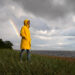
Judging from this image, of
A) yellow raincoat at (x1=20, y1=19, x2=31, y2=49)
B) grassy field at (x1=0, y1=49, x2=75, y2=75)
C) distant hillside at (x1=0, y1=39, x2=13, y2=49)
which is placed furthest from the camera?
distant hillside at (x1=0, y1=39, x2=13, y2=49)

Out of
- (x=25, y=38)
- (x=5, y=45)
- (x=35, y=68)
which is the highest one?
(x=5, y=45)

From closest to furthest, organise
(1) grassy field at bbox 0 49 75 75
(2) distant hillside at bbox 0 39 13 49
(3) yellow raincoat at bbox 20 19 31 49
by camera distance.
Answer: (1) grassy field at bbox 0 49 75 75, (3) yellow raincoat at bbox 20 19 31 49, (2) distant hillside at bbox 0 39 13 49

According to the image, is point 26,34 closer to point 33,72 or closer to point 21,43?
point 21,43

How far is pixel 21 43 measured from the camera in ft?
27.2

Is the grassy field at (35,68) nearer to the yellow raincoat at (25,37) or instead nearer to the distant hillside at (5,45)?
the yellow raincoat at (25,37)

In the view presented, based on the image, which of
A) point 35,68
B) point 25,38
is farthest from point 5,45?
point 35,68

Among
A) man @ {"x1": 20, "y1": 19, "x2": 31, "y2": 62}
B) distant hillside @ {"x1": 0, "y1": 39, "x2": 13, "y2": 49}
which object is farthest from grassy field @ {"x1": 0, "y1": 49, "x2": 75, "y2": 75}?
distant hillside @ {"x1": 0, "y1": 39, "x2": 13, "y2": 49}

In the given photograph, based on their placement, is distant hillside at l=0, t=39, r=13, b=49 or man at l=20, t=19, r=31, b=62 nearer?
man at l=20, t=19, r=31, b=62

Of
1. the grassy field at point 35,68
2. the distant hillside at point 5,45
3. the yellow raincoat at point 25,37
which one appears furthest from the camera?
the distant hillside at point 5,45

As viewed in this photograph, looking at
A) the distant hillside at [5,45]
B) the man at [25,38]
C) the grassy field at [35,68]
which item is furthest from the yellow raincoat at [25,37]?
the distant hillside at [5,45]

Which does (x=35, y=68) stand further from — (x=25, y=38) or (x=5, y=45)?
(x=5, y=45)

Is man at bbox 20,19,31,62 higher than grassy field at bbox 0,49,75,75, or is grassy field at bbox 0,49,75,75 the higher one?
man at bbox 20,19,31,62

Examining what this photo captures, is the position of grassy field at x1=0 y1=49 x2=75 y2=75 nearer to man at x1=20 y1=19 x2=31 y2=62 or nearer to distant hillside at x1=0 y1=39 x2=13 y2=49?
man at x1=20 y1=19 x2=31 y2=62

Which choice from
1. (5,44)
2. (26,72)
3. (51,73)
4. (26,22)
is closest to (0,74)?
(26,72)
